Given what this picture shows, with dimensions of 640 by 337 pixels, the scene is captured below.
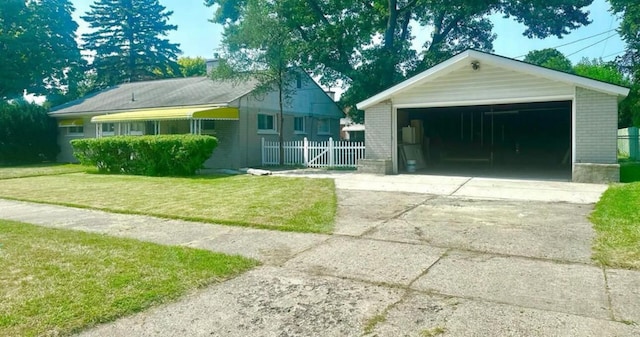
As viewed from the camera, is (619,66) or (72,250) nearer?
(72,250)

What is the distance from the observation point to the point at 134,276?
4316 mm

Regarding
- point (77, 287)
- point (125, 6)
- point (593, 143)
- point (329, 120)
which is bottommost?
point (77, 287)

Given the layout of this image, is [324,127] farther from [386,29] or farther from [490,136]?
[490,136]

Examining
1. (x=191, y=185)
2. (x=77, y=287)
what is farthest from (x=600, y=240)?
(x=191, y=185)

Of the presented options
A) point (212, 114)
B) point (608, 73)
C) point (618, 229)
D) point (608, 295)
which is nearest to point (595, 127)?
point (618, 229)

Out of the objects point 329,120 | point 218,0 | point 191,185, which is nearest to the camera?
point 191,185

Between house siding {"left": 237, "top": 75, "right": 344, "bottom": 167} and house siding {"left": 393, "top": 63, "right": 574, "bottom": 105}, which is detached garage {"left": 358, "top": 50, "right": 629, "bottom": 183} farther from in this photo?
house siding {"left": 237, "top": 75, "right": 344, "bottom": 167}

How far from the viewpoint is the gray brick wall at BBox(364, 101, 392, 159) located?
48.6 ft

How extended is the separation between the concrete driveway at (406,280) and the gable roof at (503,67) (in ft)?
16.6

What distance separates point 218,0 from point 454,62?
60.4ft

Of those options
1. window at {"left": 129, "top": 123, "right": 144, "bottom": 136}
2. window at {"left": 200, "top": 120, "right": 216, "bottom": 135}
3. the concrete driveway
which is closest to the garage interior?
window at {"left": 200, "top": 120, "right": 216, "bottom": 135}

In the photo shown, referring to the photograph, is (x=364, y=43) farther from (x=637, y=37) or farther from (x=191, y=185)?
(x=637, y=37)

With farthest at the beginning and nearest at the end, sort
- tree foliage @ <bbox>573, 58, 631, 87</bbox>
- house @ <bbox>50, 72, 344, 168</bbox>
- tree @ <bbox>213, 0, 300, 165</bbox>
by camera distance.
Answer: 1. tree foliage @ <bbox>573, 58, 631, 87</bbox>
2. house @ <bbox>50, 72, 344, 168</bbox>
3. tree @ <bbox>213, 0, 300, 165</bbox>

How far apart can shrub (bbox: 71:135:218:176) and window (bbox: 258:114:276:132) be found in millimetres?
4485
